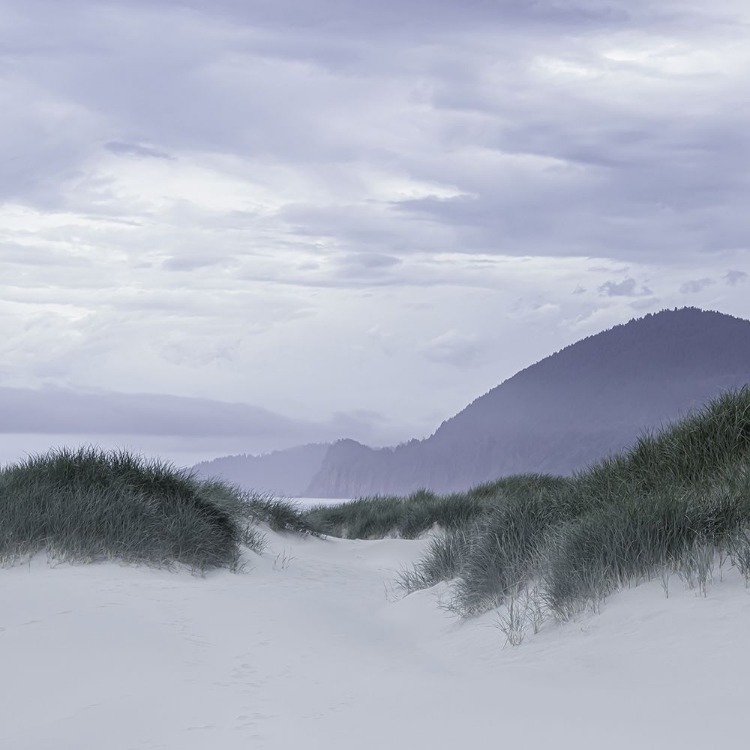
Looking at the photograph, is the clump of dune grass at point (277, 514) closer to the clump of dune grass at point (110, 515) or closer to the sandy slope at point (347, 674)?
the clump of dune grass at point (110, 515)

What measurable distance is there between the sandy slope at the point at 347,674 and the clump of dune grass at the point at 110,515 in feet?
2.60

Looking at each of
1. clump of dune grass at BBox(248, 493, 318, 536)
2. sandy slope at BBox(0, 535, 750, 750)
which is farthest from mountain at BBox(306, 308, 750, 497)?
sandy slope at BBox(0, 535, 750, 750)

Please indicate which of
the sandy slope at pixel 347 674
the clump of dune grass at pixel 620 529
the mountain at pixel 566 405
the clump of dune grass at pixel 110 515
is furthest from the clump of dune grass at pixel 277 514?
the mountain at pixel 566 405

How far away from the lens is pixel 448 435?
16638 cm

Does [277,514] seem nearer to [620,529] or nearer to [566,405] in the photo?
[620,529]

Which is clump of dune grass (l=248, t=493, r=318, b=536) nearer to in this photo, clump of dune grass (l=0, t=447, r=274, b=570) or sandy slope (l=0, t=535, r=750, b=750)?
clump of dune grass (l=0, t=447, r=274, b=570)

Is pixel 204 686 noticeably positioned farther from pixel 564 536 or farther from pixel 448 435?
pixel 448 435

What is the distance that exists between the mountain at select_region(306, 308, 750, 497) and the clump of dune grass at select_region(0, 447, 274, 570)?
440 ft

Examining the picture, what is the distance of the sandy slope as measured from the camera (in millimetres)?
2854

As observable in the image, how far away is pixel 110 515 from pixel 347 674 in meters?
3.92

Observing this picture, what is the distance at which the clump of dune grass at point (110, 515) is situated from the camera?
693 cm

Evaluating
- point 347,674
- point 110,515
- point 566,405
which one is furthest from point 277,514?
point 566,405

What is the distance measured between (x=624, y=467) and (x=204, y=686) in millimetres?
4808

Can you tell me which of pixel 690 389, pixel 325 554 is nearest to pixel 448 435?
pixel 690 389
